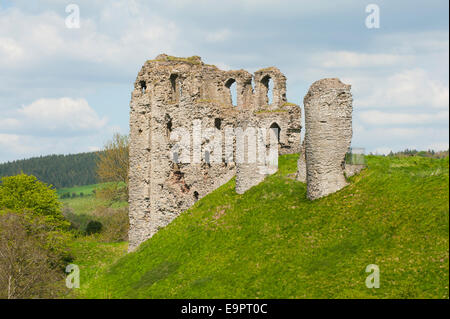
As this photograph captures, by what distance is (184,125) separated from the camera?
34750mm

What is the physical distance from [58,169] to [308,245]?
12256 centimetres

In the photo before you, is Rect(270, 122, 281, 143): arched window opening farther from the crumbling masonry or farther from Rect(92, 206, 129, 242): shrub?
Rect(92, 206, 129, 242): shrub

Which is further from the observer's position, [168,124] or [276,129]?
[168,124]

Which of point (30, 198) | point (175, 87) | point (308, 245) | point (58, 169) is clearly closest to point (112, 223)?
point (30, 198)

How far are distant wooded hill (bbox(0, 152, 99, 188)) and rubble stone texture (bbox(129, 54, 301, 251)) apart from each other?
94879mm

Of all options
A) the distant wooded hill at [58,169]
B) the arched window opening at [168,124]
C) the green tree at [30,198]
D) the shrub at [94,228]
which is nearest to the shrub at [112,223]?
the shrub at [94,228]

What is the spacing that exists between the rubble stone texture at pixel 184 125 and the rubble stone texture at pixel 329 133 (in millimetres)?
9150

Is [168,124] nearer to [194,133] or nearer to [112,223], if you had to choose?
[194,133]

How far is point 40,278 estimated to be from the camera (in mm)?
29547

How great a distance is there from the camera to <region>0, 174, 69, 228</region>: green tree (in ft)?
129

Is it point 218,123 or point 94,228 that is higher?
point 218,123

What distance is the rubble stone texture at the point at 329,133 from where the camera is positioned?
77.4 ft

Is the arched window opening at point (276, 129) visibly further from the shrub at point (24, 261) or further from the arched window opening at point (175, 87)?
the shrub at point (24, 261)

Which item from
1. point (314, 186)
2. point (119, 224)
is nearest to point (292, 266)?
point (314, 186)
